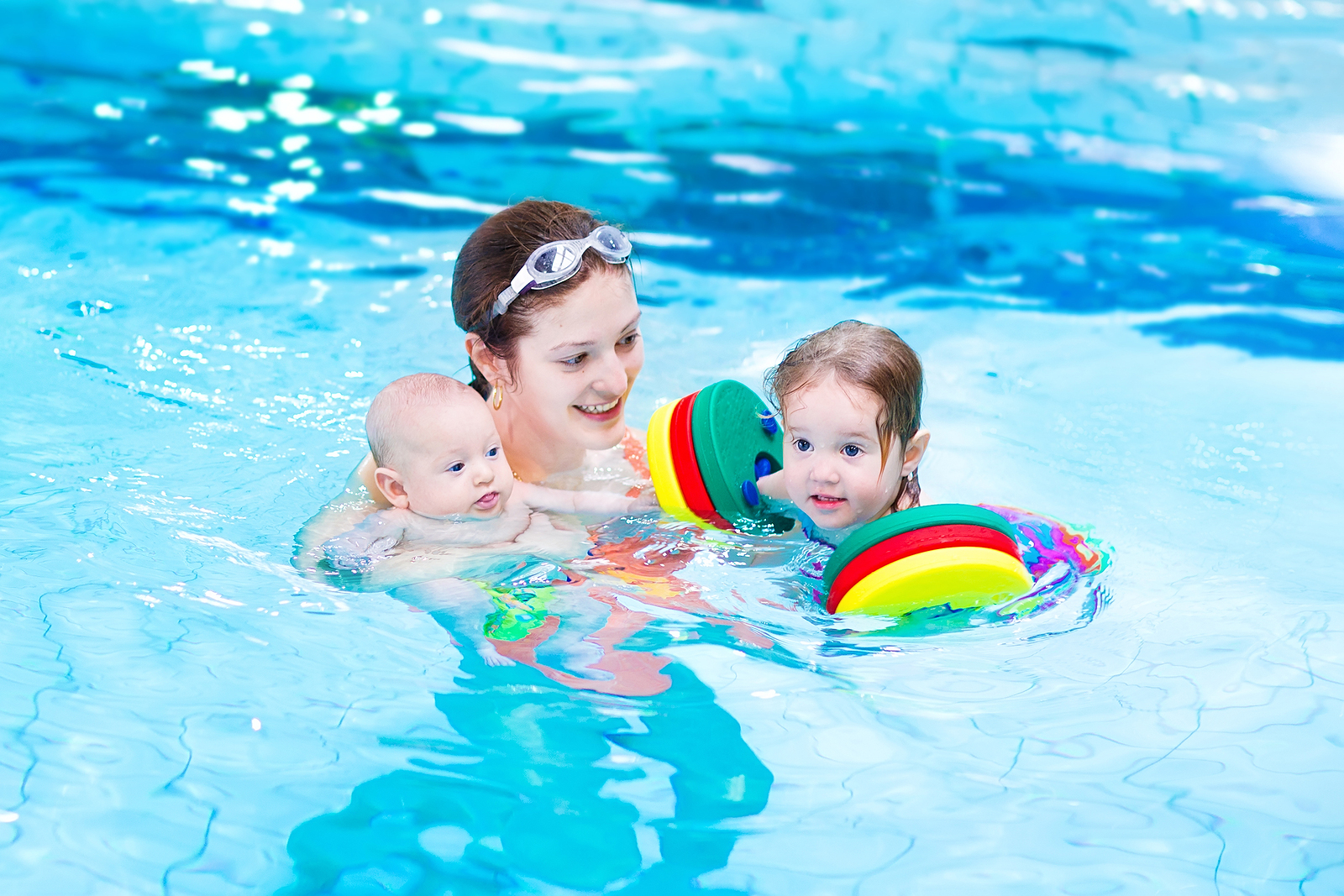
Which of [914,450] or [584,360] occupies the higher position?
[584,360]

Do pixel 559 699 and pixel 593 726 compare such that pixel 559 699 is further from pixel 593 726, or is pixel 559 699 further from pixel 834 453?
pixel 834 453

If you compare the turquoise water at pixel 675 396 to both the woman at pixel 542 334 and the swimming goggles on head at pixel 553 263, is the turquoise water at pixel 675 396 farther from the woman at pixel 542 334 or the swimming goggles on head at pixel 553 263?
the swimming goggles on head at pixel 553 263

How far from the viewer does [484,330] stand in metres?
4.18

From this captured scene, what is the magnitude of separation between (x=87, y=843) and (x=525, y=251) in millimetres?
2191

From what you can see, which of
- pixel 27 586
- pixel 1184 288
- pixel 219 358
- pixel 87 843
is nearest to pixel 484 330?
pixel 27 586

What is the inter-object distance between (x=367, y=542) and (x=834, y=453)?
1490 mm

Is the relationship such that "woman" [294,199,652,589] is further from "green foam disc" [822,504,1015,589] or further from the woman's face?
"green foam disc" [822,504,1015,589]

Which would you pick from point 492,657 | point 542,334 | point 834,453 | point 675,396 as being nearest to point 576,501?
point 542,334

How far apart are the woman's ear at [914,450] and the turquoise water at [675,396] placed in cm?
52

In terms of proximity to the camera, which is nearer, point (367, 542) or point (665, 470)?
point (367, 542)

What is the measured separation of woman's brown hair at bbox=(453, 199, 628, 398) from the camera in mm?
4047

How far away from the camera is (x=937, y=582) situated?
3410 mm

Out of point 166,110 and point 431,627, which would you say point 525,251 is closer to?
point 431,627

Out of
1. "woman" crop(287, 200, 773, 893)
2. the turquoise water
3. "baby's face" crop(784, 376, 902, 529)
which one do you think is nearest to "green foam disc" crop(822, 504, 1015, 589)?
"baby's face" crop(784, 376, 902, 529)
